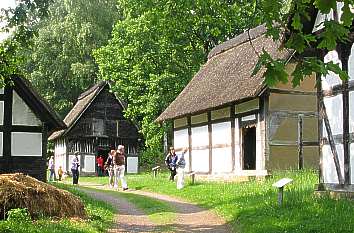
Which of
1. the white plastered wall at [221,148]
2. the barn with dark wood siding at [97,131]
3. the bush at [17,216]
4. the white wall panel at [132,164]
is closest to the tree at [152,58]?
the barn with dark wood siding at [97,131]

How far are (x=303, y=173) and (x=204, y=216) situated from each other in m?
6.23

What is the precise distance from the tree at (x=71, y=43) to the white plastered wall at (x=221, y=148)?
2554 centimetres

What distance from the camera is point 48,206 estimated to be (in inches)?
496

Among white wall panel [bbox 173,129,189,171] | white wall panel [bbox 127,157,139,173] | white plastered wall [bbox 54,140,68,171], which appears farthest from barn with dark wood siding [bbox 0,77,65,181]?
white plastered wall [bbox 54,140,68,171]

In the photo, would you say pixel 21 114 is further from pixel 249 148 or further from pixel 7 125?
pixel 249 148

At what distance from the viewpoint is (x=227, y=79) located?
25.4m

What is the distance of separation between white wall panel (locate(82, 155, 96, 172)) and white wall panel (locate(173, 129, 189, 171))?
11813mm

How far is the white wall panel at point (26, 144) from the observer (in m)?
19.0

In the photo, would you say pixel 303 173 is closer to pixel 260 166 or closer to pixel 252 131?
pixel 260 166

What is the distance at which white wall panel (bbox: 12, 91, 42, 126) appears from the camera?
62.6 ft

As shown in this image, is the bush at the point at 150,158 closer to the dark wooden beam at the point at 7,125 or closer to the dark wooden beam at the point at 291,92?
the dark wooden beam at the point at 291,92

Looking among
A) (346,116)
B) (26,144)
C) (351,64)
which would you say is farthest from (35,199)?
(351,64)

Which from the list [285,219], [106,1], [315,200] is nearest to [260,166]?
[315,200]

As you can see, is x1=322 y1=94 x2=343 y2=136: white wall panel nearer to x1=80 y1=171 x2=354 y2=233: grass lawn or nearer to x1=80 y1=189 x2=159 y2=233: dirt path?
x1=80 y1=171 x2=354 y2=233: grass lawn
